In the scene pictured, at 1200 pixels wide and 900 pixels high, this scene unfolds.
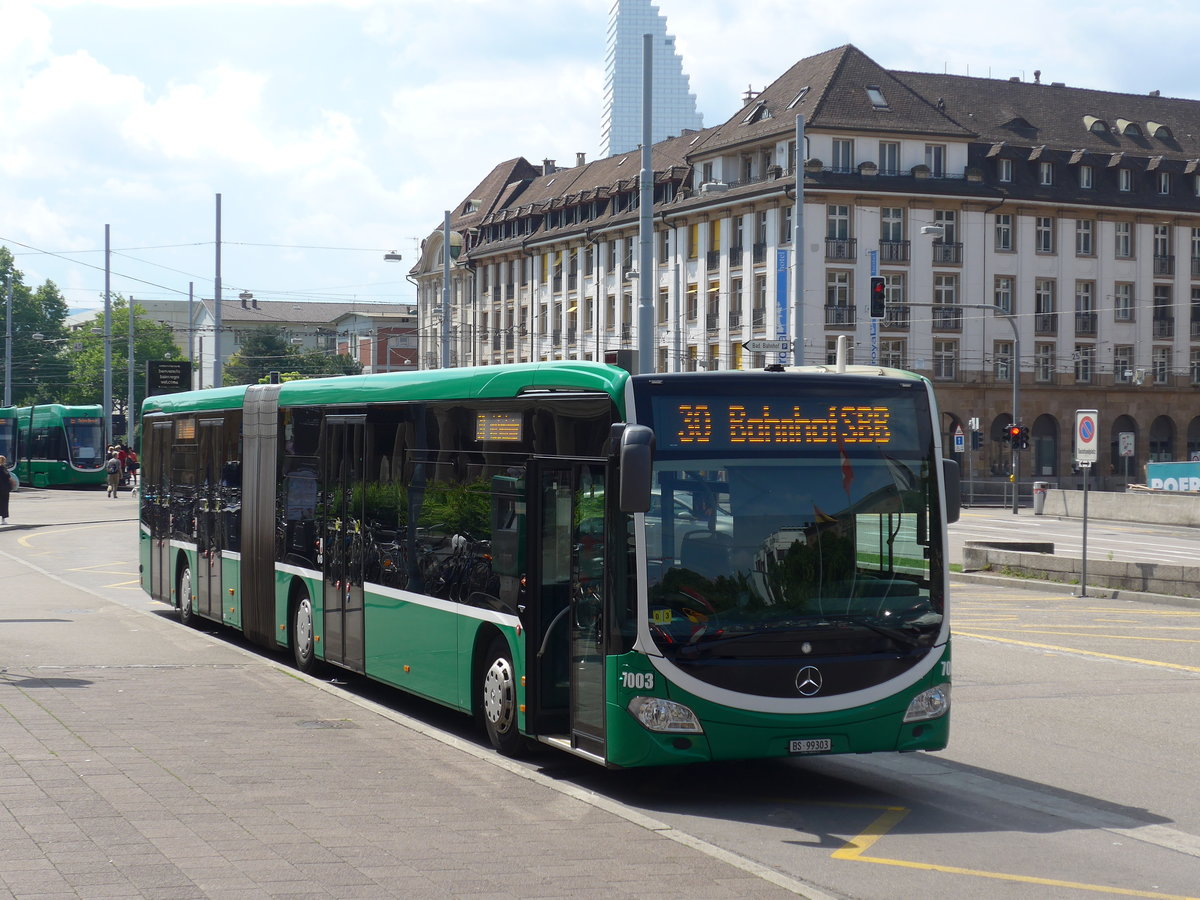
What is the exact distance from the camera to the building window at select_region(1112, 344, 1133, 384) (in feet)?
249

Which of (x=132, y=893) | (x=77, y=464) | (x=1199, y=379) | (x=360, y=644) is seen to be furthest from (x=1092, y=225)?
(x=132, y=893)

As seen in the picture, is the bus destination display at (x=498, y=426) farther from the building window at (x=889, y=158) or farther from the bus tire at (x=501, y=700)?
the building window at (x=889, y=158)

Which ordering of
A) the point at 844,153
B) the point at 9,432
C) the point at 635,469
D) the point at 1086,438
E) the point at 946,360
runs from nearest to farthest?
the point at 635,469 < the point at 1086,438 < the point at 9,432 < the point at 844,153 < the point at 946,360

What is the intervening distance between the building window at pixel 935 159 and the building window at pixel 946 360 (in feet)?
24.5

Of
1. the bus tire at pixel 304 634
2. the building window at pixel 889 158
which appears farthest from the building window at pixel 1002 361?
the bus tire at pixel 304 634

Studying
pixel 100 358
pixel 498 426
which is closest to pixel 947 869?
pixel 498 426

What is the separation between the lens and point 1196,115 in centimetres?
8412

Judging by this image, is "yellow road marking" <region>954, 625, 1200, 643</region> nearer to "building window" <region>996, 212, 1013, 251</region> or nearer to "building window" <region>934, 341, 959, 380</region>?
"building window" <region>934, 341, 959, 380</region>

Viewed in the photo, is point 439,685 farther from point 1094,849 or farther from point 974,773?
point 1094,849

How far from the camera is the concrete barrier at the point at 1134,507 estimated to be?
49.2 meters

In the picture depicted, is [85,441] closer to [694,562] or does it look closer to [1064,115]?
[1064,115]

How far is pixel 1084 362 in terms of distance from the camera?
75.2 meters

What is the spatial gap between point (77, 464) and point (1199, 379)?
51.6 metres

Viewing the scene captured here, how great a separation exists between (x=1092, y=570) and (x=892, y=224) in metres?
47.6
